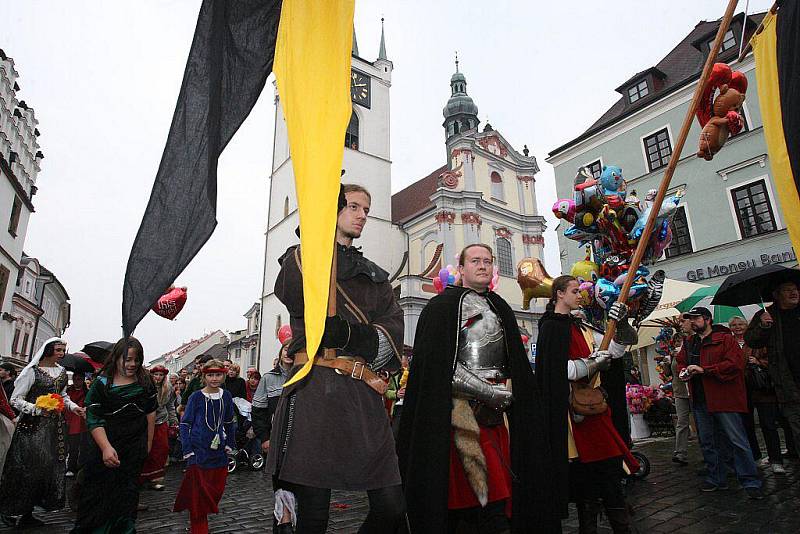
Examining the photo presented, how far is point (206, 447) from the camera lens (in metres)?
4.56

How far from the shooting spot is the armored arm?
2.95 metres

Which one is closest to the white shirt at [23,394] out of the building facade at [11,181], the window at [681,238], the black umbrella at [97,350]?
the black umbrella at [97,350]

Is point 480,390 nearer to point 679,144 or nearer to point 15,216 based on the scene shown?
point 679,144

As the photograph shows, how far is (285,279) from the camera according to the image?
7.68 ft

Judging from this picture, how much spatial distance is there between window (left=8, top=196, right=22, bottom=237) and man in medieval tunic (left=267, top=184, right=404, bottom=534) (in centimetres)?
2500

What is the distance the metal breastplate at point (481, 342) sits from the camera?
3.14 meters

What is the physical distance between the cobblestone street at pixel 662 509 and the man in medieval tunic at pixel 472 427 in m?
1.36

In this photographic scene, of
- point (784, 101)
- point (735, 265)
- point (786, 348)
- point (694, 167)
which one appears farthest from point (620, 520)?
point (694, 167)

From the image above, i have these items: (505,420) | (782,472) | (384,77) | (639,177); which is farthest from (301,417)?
(384,77)

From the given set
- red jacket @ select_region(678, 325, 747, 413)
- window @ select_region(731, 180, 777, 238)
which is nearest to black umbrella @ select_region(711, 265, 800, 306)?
red jacket @ select_region(678, 325, 747, 413)

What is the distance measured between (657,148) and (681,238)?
3.95m

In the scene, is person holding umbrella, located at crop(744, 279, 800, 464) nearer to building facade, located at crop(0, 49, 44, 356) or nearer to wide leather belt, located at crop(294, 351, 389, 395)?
wide leather belt, located at crop(294, 351, 389, 395)

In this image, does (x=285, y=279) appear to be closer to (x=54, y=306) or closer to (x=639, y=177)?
(x=639, y=177)

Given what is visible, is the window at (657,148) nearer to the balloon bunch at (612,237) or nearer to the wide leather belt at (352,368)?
the balloon bunch at (612,237)
